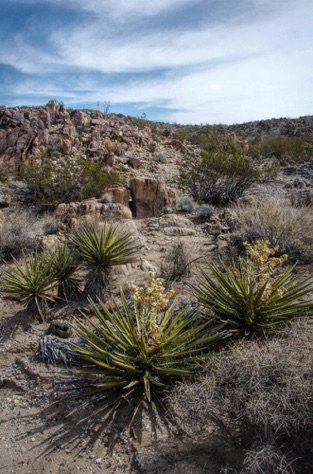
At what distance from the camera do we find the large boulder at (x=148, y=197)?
1091 cm

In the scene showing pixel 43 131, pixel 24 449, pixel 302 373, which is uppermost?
pixel 43 131

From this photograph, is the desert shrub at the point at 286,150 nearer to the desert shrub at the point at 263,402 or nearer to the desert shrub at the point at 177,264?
the desert shrub at the point at 177,264

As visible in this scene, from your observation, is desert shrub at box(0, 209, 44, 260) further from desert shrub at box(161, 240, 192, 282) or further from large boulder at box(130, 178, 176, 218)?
large boulder at box(130, 178, 176, 218)

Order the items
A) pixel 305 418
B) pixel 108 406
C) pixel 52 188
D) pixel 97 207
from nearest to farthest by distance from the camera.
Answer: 1. pixel 305 418
2. pixel 108 406
3. pixel 97 207
4. pixel 52 188

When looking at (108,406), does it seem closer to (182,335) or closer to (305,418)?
(182,335)

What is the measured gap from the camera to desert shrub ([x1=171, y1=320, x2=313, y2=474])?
2.47 metres

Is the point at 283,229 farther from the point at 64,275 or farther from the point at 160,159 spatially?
the point at 160,159

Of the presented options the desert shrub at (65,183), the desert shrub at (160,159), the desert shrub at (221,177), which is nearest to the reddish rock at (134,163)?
the desert shrub at (160,159)

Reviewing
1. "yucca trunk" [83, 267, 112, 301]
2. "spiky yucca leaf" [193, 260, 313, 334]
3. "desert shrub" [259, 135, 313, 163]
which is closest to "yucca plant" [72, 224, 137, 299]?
"yucca trunk" [83, 267, 112, 301]

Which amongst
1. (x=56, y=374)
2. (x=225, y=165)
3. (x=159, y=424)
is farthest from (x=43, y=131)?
(x=159, y=424)

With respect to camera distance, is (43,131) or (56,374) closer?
(56,374)

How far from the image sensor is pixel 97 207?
952 centimetres

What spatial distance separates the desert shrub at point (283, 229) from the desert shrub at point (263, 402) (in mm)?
3847

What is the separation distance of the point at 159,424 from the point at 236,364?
91 centimetres
